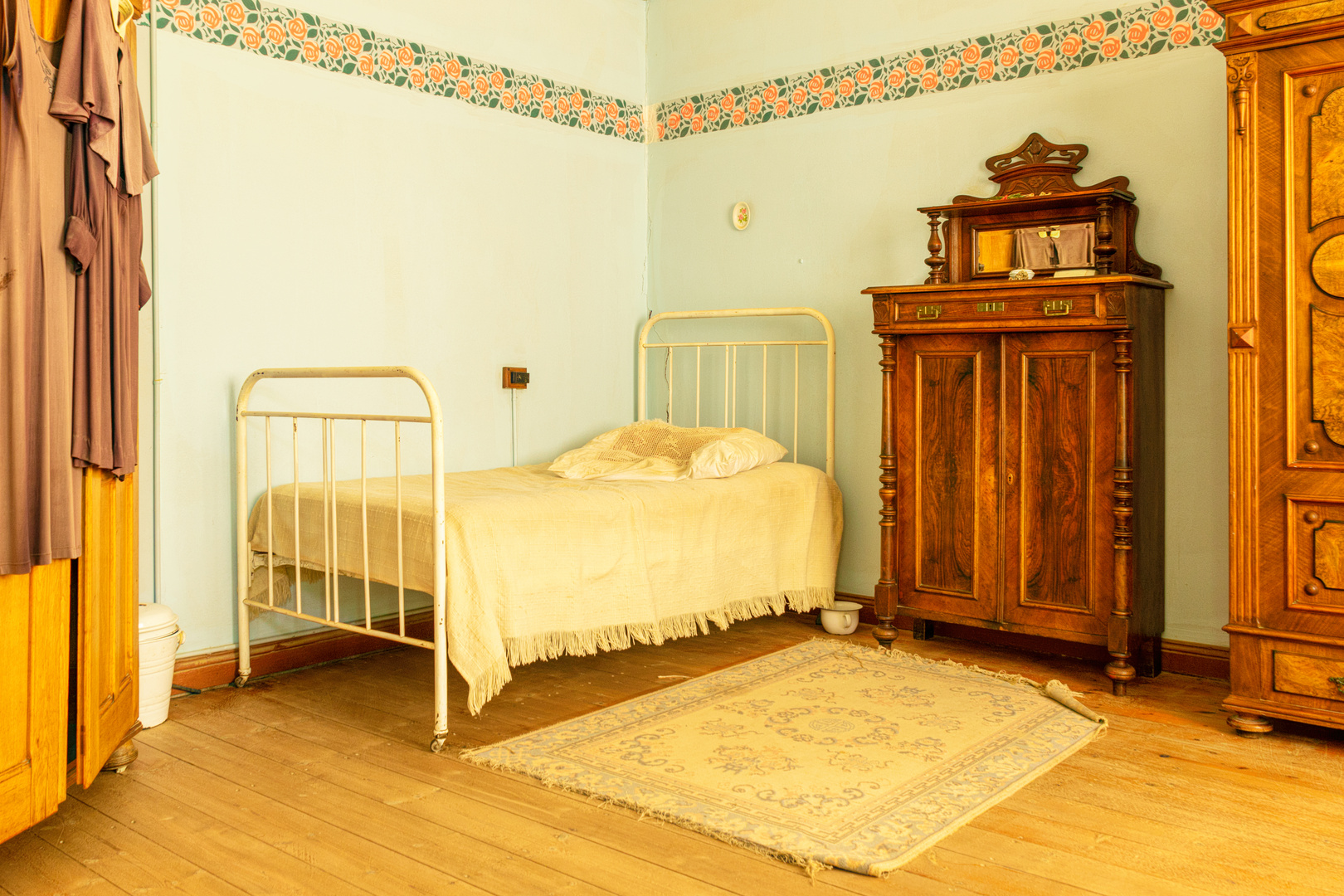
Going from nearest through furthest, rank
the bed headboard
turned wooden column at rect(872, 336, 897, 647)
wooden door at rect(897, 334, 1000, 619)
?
wooden door at rect(897, 334, 1000, 619), turned wooden column at rect(872, 336, 897, 647), the bed headboard

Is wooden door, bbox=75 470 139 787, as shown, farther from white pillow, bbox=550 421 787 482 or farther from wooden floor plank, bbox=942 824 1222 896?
wooden floor plank, bbox=942 824 1222 896

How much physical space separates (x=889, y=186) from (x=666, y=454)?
131cm

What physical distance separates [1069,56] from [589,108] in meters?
1.93

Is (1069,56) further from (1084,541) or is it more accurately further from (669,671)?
(669,671)

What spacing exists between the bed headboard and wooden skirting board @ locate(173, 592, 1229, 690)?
33.6 inches

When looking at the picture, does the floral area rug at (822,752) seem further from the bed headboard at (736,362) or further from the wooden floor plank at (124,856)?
the bed headboard at (736,362)

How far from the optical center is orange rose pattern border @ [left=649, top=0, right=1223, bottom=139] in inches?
136

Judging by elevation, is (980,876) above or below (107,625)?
below

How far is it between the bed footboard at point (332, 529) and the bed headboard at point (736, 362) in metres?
1.62

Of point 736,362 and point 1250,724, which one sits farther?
point 736,362

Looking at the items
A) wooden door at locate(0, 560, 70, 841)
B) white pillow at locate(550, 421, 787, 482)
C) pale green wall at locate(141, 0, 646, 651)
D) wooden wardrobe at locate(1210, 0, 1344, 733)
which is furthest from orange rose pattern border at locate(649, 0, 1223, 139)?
wooden door at locate(0, 560, 70, 841)

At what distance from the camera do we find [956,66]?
3.91 metres

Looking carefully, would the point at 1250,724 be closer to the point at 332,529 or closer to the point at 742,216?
the point at 332,529

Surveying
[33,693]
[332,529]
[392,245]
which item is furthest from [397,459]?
[392,245]
